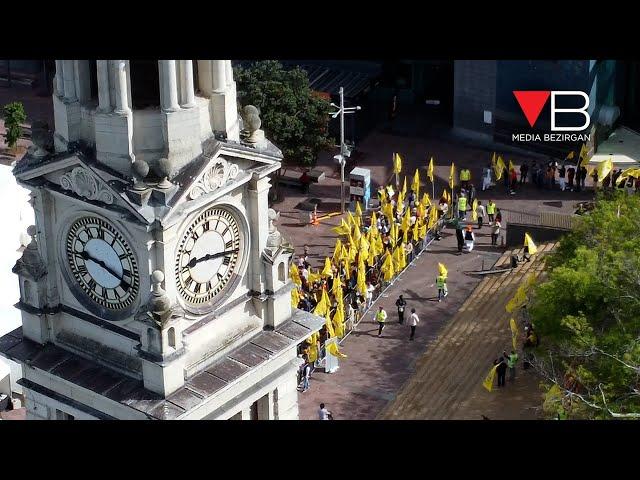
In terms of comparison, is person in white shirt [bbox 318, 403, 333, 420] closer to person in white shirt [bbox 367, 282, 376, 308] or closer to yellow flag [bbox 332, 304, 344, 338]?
yellow flag [bbox 332, 304, 344, 338]

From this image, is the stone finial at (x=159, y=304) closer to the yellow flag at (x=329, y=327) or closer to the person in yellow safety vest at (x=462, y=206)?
the yellow flag at (x=329, y=327)

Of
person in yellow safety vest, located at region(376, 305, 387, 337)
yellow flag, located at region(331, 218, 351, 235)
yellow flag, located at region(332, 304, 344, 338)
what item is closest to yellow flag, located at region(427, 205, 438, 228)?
yellow flag, located at region(331, 218, 351, 235)

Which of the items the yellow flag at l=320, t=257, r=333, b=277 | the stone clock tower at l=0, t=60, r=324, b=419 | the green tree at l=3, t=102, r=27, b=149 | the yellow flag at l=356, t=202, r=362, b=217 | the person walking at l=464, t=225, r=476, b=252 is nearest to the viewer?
the stone clock tower at l=0, t=60, r=324, b=419

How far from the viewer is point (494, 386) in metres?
83.4

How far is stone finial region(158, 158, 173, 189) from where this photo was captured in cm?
4441

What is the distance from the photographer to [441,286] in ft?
310

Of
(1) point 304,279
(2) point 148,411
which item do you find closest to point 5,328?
(1) point 304,279

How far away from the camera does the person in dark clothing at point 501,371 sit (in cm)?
8288

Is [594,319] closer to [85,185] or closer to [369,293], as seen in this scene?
[369,293]

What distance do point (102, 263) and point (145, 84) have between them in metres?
5.01

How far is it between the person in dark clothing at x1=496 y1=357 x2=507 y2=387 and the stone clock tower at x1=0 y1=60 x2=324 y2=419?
110ft

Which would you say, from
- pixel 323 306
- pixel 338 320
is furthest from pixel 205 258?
pixel 338 320

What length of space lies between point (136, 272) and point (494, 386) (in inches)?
1583
